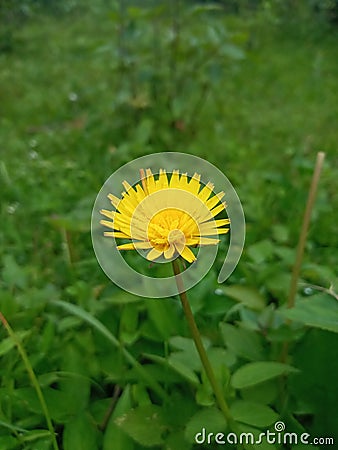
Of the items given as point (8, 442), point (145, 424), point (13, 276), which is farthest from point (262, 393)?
point (13, 276)

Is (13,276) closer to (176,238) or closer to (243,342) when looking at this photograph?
(243,342)

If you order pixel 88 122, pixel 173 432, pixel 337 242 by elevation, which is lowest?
pixel 173 432

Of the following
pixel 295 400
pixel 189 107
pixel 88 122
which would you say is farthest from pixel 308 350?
pixel 189 107

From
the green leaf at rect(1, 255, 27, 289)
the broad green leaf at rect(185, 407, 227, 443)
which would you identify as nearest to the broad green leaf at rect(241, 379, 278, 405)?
the broad green leaf at rect(185, 407, 227, 443)

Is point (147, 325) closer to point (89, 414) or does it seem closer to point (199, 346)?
point (89, 414)

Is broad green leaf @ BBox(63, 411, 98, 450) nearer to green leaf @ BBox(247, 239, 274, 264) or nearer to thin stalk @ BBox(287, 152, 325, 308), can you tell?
thin stalk @ BBox(287, 152, 325, 308)

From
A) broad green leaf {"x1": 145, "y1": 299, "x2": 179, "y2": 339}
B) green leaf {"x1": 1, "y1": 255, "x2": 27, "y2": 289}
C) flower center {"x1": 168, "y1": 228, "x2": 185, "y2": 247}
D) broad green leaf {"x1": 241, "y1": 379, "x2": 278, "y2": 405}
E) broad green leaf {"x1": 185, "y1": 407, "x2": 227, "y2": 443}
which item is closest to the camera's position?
flower center {"x1": 168, "y1": 228, "x2": 185, "y2": 247}

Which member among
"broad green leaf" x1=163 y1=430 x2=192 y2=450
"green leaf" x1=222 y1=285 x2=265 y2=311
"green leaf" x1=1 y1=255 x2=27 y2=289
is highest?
"green leaf" x1=1 y1=255 x2=27 y2=289
